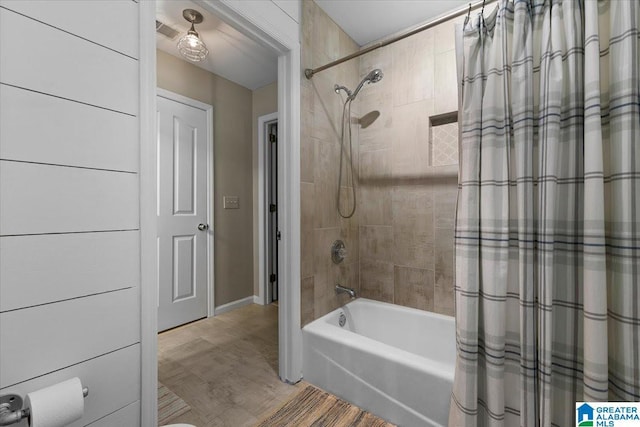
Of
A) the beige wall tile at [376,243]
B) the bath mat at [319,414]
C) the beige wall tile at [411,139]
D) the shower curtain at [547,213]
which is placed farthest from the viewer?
the beige wall tile at [376,243]

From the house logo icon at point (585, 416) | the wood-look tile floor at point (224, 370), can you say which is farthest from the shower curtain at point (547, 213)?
the wood-look tile floor at point (224, 370)

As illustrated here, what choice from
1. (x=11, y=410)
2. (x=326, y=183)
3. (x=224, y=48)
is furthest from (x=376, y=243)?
(x=224, y=48)

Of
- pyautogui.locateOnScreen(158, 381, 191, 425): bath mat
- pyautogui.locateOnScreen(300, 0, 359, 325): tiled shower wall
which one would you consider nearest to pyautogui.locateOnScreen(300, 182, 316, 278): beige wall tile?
pyautogui.locateOnScreen(300, 0, 359, 325): tiled shower wall

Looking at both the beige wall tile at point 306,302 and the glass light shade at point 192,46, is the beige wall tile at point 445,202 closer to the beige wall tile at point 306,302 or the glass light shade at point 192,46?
the beige wall tile at point 306,302

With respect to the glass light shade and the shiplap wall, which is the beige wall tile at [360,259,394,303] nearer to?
the shiplap wall

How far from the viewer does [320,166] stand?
1882mm

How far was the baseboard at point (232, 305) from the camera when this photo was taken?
2.84 m

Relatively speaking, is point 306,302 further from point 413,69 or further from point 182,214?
point 413,69

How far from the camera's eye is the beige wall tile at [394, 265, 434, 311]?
6.39ft

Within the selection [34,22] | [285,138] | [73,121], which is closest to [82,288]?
[73,121]

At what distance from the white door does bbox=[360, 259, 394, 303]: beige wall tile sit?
157 centimetres

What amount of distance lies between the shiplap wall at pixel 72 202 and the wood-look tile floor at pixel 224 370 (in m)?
0.61

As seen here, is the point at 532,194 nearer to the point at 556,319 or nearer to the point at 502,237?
the point at 502,237

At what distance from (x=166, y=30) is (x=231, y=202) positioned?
1579 mm
